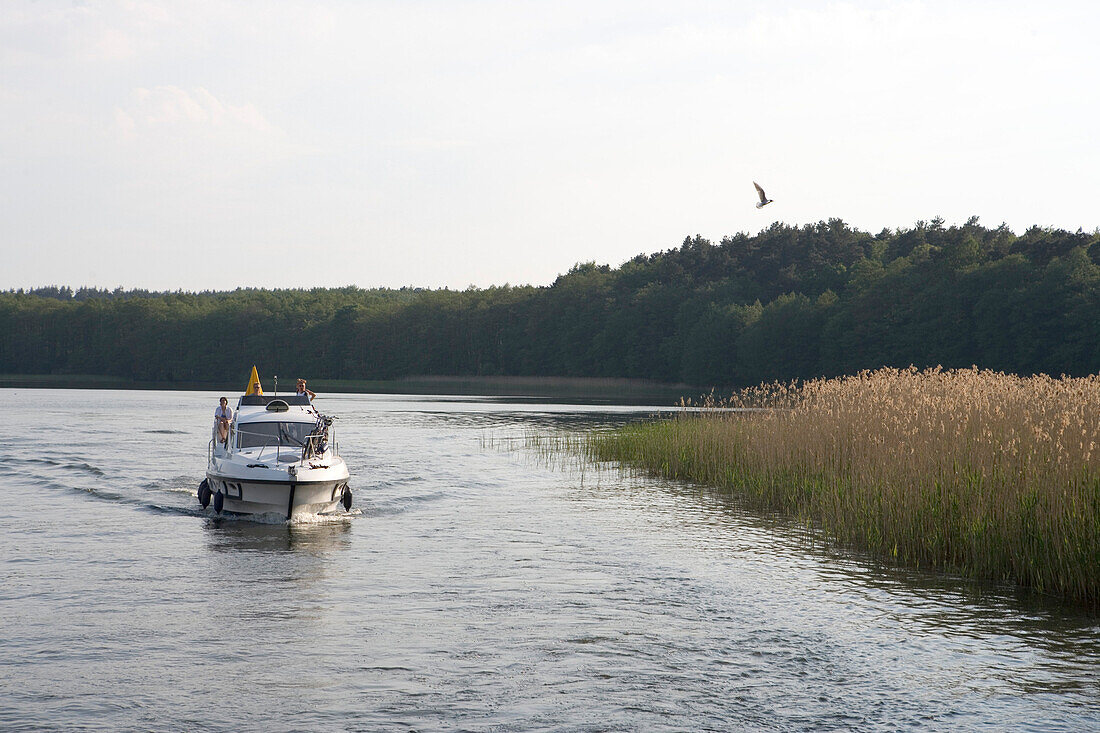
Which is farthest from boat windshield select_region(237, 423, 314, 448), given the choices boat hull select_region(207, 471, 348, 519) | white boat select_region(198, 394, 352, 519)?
boat hull select_region(207, 471, 348, 519)

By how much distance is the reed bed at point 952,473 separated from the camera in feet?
42.4

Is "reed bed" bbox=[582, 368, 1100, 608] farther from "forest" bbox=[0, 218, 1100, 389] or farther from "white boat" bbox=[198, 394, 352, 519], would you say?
"forest" bbox=[0, 218, 1100, 389]

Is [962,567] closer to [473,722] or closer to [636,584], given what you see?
[636,584]

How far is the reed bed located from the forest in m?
58.0

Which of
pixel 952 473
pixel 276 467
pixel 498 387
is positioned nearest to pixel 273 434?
pixel 276 467

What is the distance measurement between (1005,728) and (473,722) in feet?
14.5

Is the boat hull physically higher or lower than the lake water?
higher

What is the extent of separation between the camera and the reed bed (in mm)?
12930

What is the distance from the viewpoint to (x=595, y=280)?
499ft

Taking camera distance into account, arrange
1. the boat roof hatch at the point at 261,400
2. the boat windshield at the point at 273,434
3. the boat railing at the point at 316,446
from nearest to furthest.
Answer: the boat railing at the point at 316,446
the boat windshield at the point at 273,434
the boat roof hatch at the point at 261,400

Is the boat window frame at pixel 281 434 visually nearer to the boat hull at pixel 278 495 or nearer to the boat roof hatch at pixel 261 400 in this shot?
the boat roof hatch at pixel 261 400

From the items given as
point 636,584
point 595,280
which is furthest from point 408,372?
point 636,584

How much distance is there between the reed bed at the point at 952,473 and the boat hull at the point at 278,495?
8974 mm

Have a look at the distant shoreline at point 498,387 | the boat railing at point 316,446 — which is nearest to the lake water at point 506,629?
the boat railing at point 316,446
